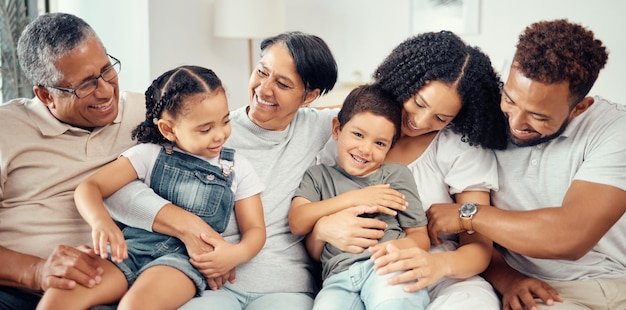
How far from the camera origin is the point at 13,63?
3604mm

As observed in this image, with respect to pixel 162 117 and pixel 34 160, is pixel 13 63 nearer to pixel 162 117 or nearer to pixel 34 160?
pixel 34 160

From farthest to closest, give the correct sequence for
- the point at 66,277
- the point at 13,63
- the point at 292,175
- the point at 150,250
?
the point at 13,63 → the point at 292,175 → the point at 150,250 → the point at 66,277

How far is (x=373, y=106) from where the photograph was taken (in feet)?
6.37

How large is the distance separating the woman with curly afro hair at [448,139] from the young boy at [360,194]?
2.0 inches

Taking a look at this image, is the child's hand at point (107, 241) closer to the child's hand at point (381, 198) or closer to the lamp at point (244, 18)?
the child's hand at point (381, 198)

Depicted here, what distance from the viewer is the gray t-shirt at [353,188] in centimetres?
187

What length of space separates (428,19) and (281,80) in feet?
11.0

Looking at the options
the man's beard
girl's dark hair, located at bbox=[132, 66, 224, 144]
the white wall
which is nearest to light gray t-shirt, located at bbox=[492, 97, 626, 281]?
the man's beard

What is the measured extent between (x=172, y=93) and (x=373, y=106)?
0.58 m

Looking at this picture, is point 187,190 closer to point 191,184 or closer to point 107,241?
point 191,184

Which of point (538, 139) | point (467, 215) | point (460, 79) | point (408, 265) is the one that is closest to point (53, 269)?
point (408, 265)

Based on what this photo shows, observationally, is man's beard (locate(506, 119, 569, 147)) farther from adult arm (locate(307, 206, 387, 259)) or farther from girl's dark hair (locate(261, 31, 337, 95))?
girl's dark hair (locate(261, 31, 337, 95))

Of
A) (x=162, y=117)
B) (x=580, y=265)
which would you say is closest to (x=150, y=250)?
(x=162, y=117)

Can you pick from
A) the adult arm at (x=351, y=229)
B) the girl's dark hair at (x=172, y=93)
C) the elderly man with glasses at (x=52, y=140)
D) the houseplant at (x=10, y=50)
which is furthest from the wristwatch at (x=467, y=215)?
the houseplant at (x=10, y=50)
